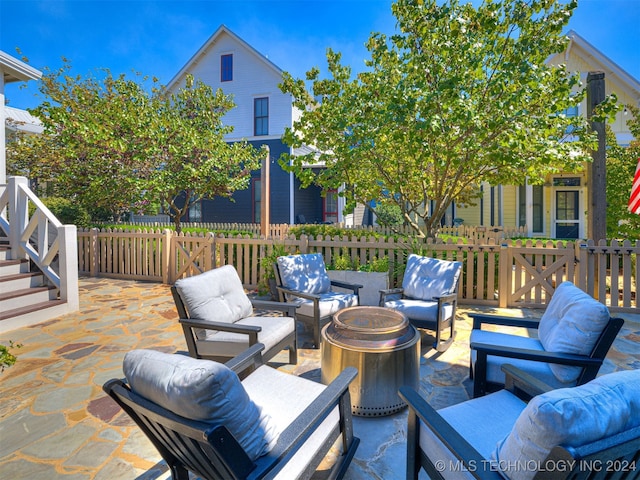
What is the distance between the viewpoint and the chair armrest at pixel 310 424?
5.50 ft

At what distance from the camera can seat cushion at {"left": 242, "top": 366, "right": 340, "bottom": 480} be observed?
74.4 inches

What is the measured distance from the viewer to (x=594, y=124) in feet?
22.1

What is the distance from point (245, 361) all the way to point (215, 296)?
1451mm

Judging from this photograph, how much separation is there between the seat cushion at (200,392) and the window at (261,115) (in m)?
16.3

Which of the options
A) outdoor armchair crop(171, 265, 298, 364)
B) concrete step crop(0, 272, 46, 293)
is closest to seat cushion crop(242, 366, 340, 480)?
outdoor armchair crop(171, 265, 298, 364)

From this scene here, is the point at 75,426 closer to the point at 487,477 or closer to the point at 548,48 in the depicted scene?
the point at 487,477

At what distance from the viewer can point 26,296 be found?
5.85 meters

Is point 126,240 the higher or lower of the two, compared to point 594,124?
lower

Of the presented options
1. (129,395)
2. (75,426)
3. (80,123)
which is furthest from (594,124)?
(80,123)

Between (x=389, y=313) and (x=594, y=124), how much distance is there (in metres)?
6.26

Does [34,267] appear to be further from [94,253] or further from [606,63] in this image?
[606,63]

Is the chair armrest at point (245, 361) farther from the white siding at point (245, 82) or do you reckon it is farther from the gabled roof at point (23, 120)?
the gabled roof at point (23, 120)

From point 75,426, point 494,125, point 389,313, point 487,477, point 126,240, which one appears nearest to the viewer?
point 487,477

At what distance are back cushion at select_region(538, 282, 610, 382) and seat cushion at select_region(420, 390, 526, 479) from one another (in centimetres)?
68
